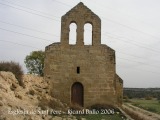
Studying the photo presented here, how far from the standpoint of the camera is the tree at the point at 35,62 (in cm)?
3462

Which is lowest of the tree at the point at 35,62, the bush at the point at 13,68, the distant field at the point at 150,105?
the distant field at the point at 150,105

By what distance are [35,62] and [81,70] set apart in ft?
50.2

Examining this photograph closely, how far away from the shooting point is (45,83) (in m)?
20.3

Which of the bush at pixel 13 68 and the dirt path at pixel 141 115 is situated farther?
the dirt path at pixel 141 115

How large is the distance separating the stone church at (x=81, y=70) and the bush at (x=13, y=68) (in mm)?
4517

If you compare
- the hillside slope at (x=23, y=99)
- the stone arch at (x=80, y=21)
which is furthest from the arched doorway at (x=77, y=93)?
the stone arch at (x=80, y=21)

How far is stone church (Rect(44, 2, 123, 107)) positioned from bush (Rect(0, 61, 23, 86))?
4.52 m

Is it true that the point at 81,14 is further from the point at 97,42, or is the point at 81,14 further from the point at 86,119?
the point at 86,119

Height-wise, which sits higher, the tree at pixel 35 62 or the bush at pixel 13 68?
the tree at pixel 35 62

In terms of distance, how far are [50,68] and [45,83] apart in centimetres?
120

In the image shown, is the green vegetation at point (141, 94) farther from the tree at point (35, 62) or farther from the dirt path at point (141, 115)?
the dirt path at point (141, 115)

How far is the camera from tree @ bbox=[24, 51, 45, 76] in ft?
114

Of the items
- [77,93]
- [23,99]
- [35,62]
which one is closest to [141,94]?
[35,62]

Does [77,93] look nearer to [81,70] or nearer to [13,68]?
[81,70]
